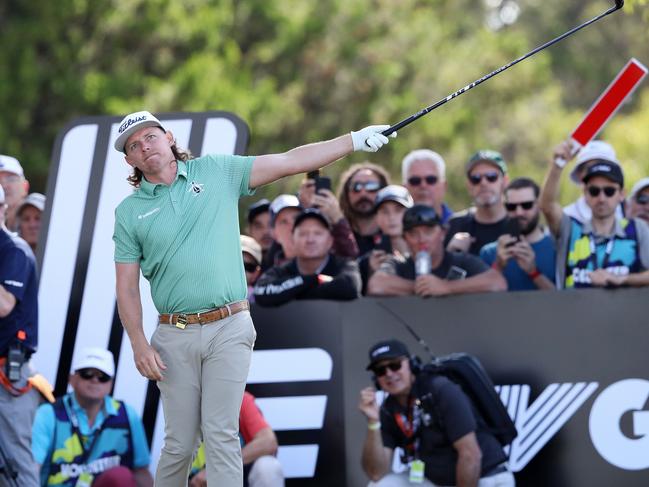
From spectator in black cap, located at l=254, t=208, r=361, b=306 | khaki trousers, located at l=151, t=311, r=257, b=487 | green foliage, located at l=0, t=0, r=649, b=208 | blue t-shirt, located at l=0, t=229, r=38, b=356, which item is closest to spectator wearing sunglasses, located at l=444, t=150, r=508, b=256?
spectator in black cap, located at l=254, t=208, r=361, b=306

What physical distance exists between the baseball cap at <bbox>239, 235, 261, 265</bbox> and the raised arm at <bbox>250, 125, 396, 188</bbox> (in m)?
3.11

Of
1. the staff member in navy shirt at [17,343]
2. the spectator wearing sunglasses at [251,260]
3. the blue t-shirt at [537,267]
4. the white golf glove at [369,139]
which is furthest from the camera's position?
the spectator wearing sunglasses at [251,260]

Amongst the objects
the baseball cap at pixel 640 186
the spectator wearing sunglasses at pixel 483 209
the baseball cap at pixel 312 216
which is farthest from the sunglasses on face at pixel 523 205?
the baseball cap at pixel 312 216

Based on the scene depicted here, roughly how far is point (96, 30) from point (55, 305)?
14.4 m

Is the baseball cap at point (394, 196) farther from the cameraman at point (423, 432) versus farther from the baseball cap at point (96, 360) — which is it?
the baseball cap at point (96, 360)

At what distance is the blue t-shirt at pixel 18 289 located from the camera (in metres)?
8.55

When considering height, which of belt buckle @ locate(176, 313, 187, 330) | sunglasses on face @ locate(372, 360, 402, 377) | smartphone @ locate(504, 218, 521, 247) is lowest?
belt buckle @ locate(176, 313, 187, 330)

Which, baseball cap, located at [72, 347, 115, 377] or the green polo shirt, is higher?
the green polo shirt

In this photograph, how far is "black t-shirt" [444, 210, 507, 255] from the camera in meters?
9.94

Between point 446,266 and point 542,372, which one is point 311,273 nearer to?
point 446,266

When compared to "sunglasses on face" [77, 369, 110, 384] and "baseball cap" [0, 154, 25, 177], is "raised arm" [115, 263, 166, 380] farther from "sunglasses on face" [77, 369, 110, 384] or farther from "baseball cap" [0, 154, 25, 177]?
"baseball cap" [0, 154, 25, 177]

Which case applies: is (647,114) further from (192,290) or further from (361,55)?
(192,290)

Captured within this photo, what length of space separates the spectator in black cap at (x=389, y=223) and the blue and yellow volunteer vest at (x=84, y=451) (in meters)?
2.01

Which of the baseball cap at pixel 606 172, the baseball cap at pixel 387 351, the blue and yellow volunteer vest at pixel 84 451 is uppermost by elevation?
the baseball cap at pixel 606 172
